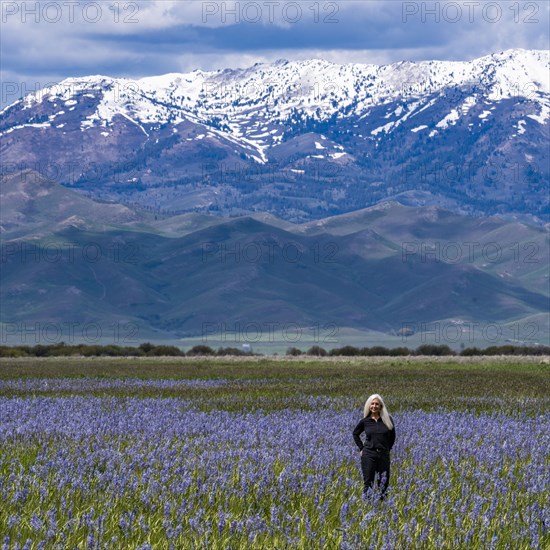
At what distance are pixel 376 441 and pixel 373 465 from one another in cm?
41

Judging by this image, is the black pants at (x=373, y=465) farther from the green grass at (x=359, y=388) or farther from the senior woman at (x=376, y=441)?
the green grass at (x=359, y=388)

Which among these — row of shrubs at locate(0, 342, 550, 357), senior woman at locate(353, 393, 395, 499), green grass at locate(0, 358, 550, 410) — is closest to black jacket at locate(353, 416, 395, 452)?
senior woman at locate(353, 393, 395, 499)

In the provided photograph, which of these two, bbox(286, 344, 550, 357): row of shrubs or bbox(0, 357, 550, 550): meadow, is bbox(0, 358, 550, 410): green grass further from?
→ bbox(286, 344, 550, 357): row of shrubs

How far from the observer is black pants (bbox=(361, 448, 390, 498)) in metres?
15.6

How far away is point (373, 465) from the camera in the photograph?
621 inches

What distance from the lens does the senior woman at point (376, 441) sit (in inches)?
610

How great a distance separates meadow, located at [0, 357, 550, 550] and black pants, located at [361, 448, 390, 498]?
310 millimetres

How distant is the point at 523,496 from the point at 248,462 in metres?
4.09

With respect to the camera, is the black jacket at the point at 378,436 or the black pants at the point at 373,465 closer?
the black jacket at the point at 378,436

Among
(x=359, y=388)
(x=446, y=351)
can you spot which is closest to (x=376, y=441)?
(x=359, y=388)

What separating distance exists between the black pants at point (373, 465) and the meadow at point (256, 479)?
31 cm

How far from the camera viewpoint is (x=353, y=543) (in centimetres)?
1224

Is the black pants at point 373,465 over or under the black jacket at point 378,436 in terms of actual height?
under

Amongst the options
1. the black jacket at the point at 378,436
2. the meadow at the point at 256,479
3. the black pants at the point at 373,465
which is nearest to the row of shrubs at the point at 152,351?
the meadow at the point at 256,479
